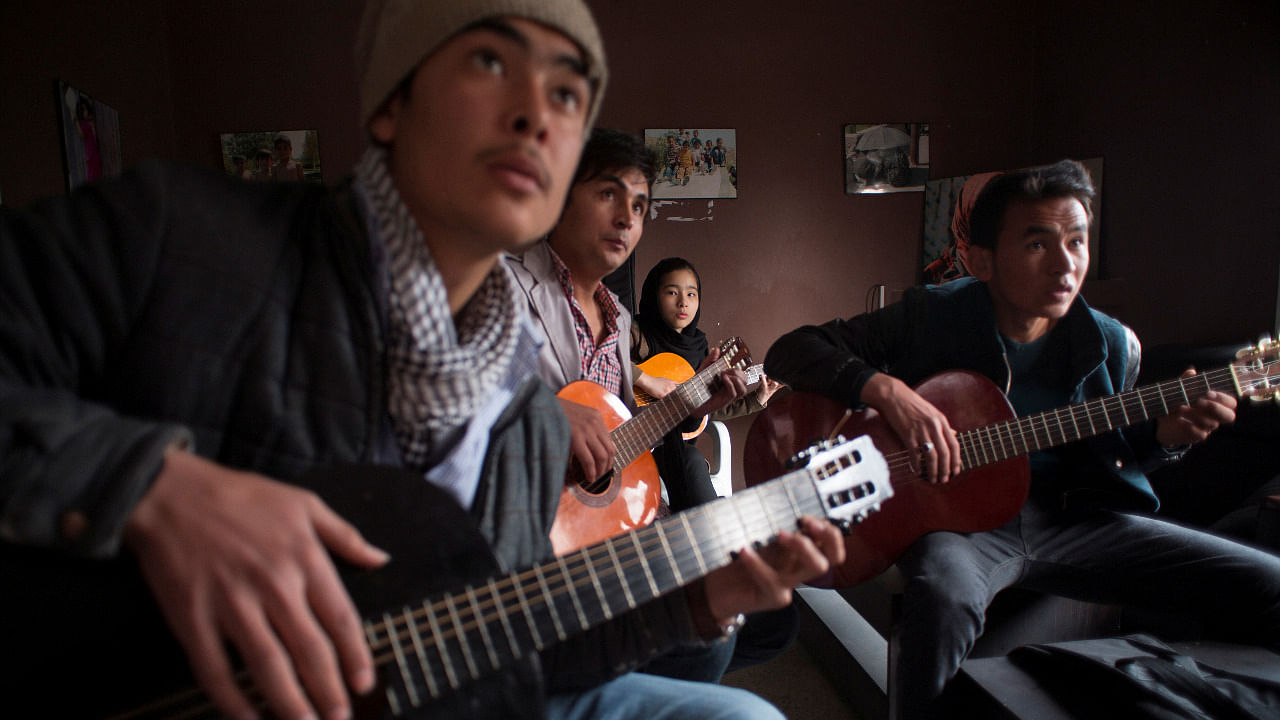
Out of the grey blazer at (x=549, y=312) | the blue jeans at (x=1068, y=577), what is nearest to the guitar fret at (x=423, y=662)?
the grey blazer at (x=549, y=312)

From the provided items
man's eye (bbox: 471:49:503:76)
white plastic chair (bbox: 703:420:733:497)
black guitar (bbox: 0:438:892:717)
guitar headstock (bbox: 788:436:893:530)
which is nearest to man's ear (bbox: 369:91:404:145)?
man's eye (bbox: 471:49:503:76)

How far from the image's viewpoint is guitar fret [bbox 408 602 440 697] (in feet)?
2.05

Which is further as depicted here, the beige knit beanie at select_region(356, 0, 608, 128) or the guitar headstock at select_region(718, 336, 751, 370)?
the guitar headstock at select_region(718, 336, 751, 370)

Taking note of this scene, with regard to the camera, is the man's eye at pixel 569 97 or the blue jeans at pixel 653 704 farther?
the blue jeans at pixel 653 704

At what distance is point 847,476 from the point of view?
1.02m

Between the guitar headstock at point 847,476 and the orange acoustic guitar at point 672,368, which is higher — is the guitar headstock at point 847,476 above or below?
above

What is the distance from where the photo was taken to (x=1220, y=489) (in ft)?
7.55

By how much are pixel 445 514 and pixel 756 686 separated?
1770mm

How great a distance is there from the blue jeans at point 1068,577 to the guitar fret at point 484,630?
1.17 meters

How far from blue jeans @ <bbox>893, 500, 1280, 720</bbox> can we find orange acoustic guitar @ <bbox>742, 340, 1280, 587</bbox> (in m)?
0.07

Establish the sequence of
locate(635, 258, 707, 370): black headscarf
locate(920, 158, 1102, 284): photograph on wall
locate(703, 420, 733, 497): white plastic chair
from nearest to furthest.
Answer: locate(703, 420, 733, 497): white plastic chair → locate(635, 258, 707, 370): black headscarf → locate(920, 158, 1102, 284): photograph on wall

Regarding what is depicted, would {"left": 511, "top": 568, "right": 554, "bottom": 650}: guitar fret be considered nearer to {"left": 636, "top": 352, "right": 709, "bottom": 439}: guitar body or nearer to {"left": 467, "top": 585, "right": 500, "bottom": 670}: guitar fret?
{"left": 467, "top": 585, "right": 500, "bottom": 670}: guitar fret

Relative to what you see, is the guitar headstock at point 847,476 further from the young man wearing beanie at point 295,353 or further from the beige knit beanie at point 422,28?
the beige knit beanie at point 422,28

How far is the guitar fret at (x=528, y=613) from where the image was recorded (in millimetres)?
706
